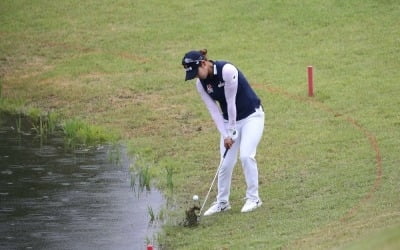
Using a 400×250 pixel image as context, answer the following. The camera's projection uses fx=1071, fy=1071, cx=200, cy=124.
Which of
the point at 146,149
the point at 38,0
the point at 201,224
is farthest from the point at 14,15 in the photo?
the point at 201,224

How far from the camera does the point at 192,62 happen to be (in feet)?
40.9

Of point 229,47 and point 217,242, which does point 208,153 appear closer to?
point 217,242

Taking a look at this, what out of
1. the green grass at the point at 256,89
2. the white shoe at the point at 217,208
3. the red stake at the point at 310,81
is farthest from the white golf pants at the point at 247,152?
the red stake at the point at 310,81

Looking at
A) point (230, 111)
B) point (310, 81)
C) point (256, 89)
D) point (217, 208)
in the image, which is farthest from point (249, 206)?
point (256, 89)

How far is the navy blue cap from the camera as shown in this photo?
12453 mm

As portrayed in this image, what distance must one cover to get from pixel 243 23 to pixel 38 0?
18.4 feet

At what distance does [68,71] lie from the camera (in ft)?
70.8

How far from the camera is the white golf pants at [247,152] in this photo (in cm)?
1287

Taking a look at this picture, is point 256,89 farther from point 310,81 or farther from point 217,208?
point 217,208

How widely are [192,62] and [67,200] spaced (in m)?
3.16

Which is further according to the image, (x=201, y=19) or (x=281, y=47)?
(x=201, y=19)

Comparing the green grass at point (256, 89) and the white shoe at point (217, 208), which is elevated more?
the green grass at point (256, 89)

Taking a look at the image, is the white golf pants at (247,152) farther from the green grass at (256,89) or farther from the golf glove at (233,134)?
the green grass at (256,89)

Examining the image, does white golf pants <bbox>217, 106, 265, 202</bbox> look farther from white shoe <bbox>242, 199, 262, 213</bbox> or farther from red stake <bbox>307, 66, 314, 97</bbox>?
red stake <bbox>307, 66, 314, 97</bbox>
